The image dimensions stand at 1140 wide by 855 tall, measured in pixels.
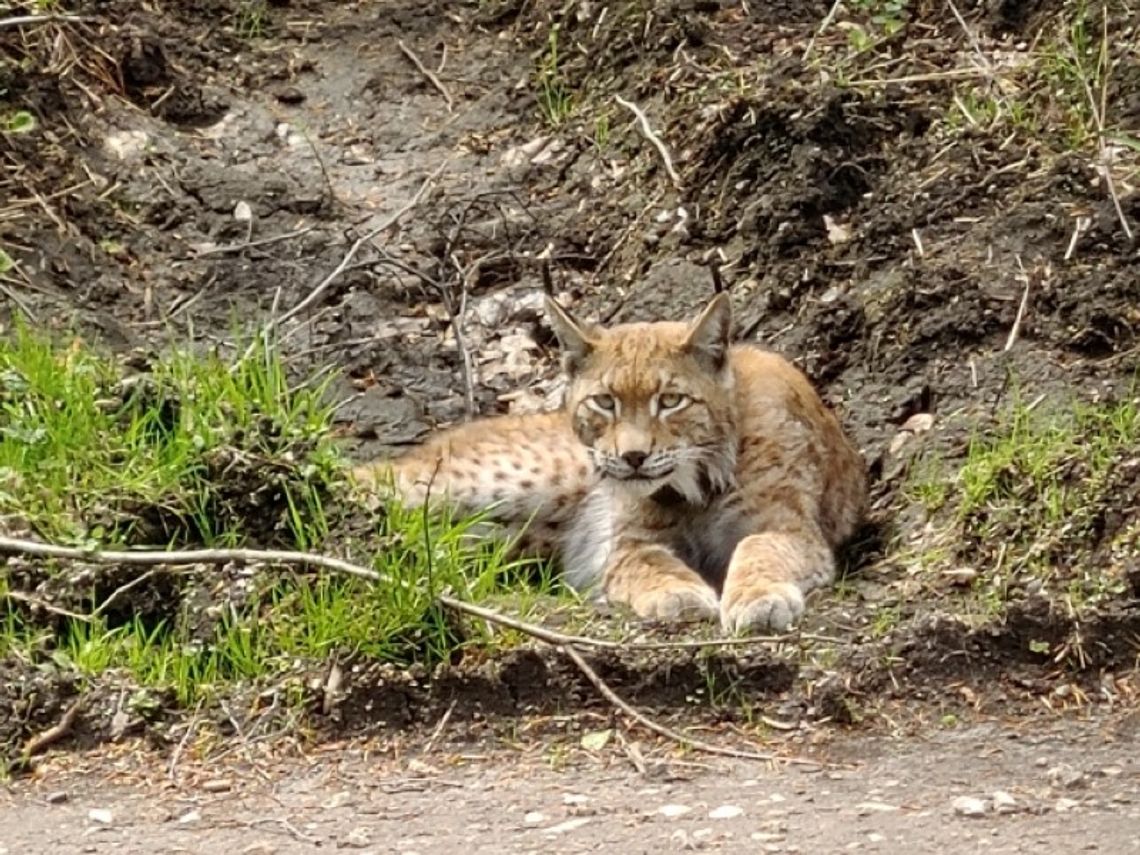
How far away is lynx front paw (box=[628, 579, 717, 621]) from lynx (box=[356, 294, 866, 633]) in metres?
0.07

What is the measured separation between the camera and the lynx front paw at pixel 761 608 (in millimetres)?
4809

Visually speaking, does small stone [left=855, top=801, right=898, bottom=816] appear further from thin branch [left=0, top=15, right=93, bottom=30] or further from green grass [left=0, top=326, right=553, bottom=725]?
thin branch [left=0, top=15, right=93, bottom=30]

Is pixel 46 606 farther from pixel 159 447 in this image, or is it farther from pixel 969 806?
pixel 969 806

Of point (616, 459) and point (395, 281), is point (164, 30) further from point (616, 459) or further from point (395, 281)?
point (616, 459)

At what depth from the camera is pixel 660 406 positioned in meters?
5.66

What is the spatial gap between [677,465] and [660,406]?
7.2 inches

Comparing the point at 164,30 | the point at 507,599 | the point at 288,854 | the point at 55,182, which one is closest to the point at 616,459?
the point at 507,599

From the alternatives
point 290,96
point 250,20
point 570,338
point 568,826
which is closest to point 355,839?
point 568,826

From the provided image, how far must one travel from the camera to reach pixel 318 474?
5367mm

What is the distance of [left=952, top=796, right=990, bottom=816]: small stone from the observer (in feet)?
12.5

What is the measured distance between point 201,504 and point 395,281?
2.10 meters

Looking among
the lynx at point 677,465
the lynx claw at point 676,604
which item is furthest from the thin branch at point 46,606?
the lynx claw at point 676,604

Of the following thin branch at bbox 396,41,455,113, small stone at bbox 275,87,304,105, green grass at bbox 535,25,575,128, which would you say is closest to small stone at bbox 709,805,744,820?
green grass at bbox 535,25,575,128

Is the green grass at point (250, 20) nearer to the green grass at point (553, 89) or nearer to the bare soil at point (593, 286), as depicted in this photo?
the bare soil at point (593, 286)
